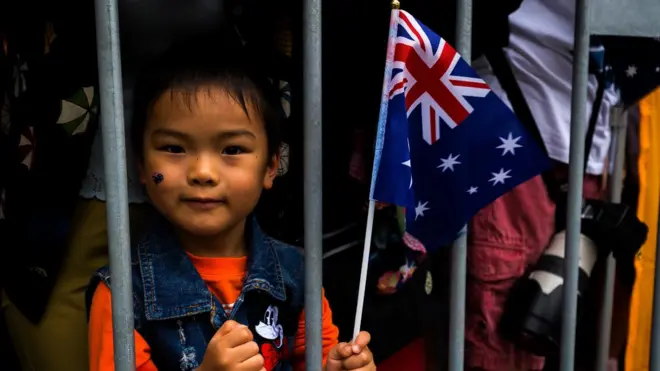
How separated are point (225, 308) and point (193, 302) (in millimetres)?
69

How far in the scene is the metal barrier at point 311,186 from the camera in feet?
Result: 3.21

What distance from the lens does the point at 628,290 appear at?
2.07 metres

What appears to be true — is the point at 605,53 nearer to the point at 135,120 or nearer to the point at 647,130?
the point at 647,130

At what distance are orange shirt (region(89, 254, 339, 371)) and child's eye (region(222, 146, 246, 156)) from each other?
21 centimetres

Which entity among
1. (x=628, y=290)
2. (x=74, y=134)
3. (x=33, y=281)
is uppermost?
(x=74, y=134)

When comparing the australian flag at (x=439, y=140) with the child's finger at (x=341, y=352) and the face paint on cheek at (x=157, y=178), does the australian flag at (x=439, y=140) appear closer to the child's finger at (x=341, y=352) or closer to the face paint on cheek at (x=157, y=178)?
the child's finger at (x=341, y=352)

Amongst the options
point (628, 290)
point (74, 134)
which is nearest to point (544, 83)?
point (628, 290)

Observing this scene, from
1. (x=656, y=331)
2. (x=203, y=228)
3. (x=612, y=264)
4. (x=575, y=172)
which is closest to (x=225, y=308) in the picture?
(x=203, y=228)

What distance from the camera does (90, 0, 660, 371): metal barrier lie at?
979mm

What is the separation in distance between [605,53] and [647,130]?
0.35 m

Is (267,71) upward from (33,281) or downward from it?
upward

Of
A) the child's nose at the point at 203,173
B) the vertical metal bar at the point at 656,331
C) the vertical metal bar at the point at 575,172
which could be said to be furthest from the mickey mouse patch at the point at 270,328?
the vertical metal bar at the point at 656,331

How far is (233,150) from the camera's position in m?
1.24

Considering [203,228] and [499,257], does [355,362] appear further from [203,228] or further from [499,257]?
[499,257]
